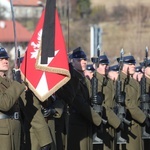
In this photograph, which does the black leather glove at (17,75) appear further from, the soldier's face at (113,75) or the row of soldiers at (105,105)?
the soldier's face at (113,75)

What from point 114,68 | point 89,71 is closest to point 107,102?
Answer: point 89,71

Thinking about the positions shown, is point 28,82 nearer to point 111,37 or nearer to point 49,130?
point 49,130

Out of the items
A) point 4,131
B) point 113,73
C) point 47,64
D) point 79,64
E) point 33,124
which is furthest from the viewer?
point 113,73

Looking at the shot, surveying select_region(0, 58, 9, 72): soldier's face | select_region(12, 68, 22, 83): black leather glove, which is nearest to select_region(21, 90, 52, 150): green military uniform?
select_region(12, 68, 22, 83): black leather glove

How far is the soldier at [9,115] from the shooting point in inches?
368

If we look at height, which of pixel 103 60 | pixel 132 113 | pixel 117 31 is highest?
pixel 103 60

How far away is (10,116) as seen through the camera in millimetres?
9523

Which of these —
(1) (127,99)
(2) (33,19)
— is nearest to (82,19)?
(2) (33,19)

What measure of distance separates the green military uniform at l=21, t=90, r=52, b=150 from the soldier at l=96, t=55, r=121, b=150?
1.96 m

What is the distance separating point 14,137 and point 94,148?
9.59 ft

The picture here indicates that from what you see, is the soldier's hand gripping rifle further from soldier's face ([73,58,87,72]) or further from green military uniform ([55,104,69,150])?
green military uniform ([55,104,69,150])

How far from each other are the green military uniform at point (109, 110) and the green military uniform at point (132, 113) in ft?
1.01

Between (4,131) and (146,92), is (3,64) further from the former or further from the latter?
(146,92)

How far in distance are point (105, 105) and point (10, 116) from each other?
2763 mm
